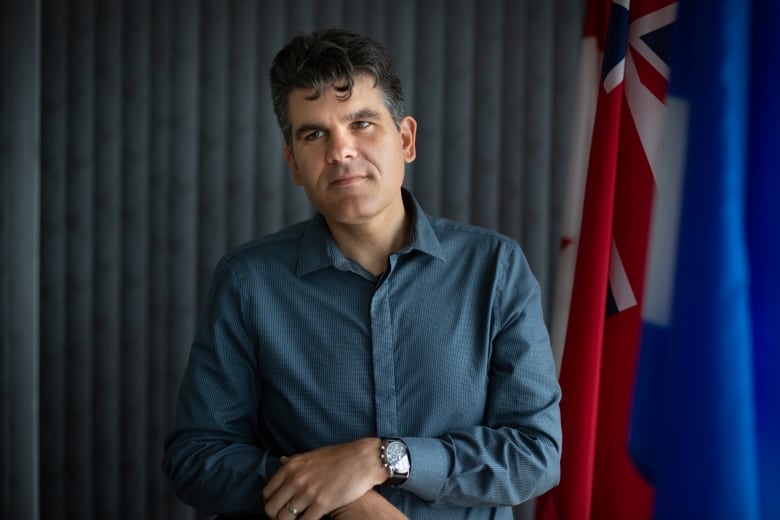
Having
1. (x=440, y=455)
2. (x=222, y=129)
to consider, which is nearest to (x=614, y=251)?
(x=440, y=455)

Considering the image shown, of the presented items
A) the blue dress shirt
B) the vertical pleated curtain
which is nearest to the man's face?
the blue dress shirt

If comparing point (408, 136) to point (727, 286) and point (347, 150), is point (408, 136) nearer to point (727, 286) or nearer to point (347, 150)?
point (347, 150)

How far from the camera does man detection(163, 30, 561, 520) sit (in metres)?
1.33

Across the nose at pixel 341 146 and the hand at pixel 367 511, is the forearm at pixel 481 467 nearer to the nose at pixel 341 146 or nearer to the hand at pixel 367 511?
the hand at pixel 367 511

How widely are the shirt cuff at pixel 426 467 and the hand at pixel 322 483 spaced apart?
2.0 inches

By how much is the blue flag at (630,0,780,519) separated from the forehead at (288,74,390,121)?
0.56m

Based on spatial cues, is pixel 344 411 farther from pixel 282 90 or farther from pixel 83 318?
pixel 83 318

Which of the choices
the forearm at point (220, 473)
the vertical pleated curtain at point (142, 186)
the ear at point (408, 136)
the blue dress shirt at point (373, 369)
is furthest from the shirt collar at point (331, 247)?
the vertical pleated curtain at point (142, 186)

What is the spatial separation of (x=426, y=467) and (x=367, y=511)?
12 centimetres

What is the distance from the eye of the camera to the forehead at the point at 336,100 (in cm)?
137

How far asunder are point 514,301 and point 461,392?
20 cm

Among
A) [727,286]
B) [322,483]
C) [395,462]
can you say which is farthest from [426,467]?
[727,286]

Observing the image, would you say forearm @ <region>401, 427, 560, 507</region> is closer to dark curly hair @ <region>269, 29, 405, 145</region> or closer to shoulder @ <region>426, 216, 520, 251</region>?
shoulder @ <region>426, 216, 520, 251</region>

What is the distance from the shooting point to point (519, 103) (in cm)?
272
